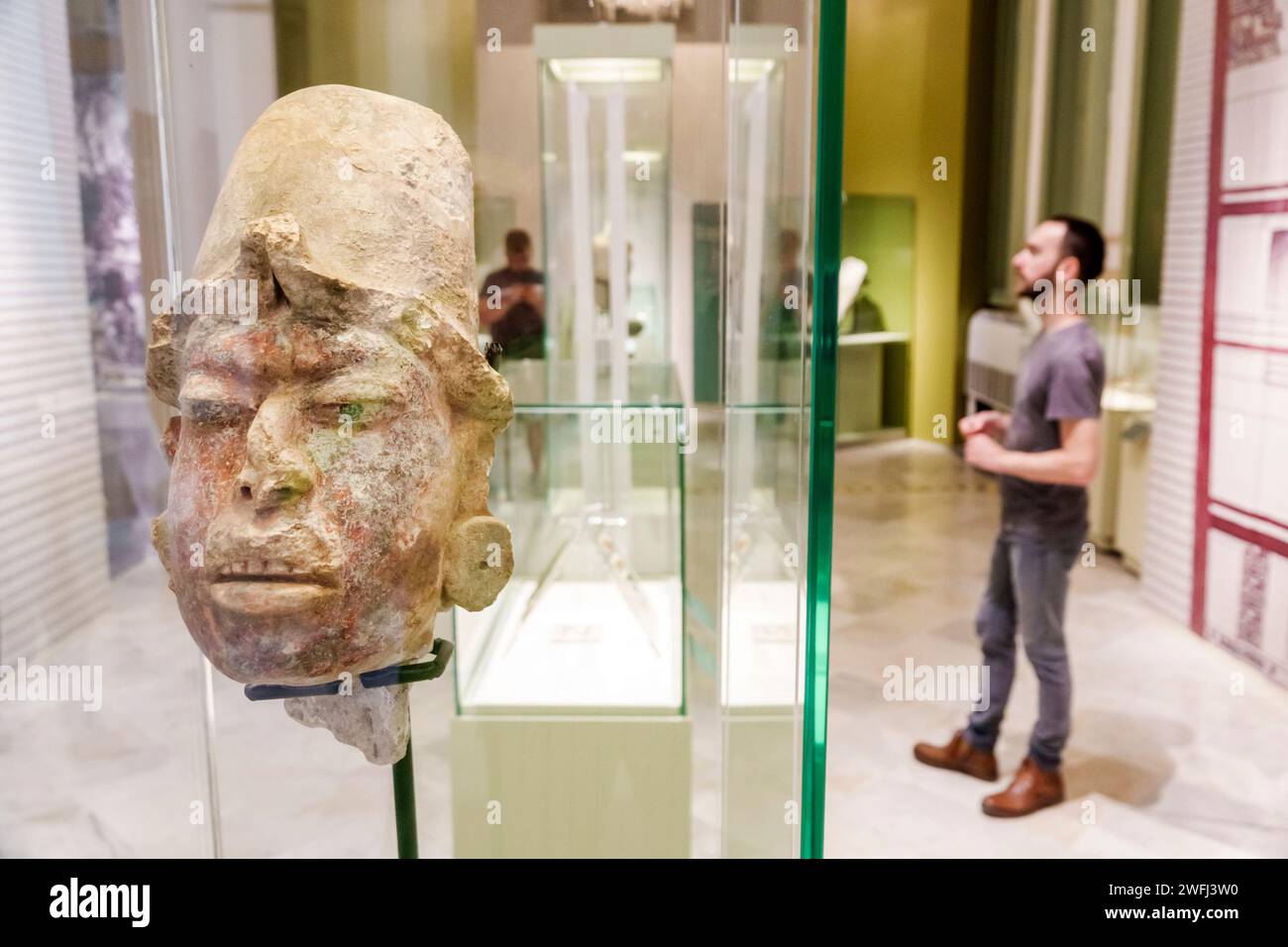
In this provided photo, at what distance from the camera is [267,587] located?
4.41 feet

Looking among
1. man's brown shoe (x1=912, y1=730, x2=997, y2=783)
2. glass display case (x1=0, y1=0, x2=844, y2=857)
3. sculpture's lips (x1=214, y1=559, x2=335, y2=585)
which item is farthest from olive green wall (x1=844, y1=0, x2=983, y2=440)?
sculpture's lips (x1=214, y1=559, x2=335, y2=585)

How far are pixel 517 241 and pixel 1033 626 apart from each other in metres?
1.74

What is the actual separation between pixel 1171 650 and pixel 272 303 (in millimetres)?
3071

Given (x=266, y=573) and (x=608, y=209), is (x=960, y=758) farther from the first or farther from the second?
(x=266, y=573)

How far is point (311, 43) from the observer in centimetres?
175

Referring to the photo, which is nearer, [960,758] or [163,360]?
[163,360]

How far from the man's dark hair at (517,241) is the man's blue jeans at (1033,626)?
150cm

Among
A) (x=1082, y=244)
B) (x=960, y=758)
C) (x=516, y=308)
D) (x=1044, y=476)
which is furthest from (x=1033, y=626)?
(x=516, y=308)

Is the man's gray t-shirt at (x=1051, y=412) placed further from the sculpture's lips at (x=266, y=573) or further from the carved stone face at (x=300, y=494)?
the sculpture's lips at (x=266, y=573)

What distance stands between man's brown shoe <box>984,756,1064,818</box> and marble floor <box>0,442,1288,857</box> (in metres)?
0.04

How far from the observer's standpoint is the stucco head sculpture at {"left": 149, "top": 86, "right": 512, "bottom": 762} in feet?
4.45

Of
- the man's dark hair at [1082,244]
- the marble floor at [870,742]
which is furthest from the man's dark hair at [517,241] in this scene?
the man's dark hair at [1082,244]
